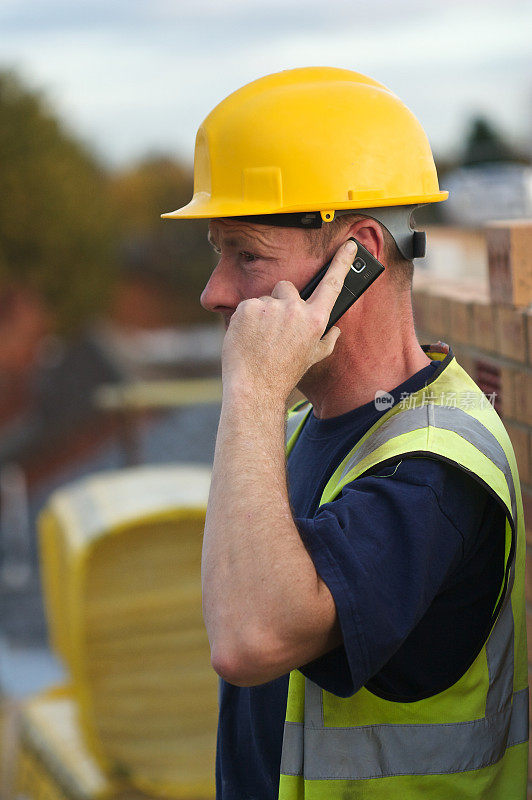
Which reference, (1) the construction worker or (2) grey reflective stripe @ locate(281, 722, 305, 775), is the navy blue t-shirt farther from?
(2) grey reflective stripe @ locate(281, 722, 305, 775)

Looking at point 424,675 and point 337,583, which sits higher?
point 337,583

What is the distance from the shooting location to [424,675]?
6.07ft

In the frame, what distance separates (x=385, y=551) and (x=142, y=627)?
123 inches

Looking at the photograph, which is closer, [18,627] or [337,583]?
[337,583]

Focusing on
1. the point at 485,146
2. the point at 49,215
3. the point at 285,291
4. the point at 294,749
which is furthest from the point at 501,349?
the point at 485,146

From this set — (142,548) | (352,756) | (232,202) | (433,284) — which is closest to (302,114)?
(232,202)

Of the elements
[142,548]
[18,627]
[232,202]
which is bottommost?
[18,627]

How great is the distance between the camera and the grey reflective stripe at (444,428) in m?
1.86

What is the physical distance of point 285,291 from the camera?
79.0 inches

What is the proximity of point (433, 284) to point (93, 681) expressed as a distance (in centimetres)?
250

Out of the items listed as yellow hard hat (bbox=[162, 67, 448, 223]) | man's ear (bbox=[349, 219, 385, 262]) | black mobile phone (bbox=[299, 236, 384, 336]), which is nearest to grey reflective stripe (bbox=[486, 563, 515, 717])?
black mobile phone (bbox=[299, 236, 384, 336])

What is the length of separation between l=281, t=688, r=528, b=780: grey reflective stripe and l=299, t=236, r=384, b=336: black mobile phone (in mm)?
833

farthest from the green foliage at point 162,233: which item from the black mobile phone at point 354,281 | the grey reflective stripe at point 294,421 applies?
the black mobile phone at point 354,281

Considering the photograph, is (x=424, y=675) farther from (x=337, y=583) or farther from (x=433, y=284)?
(x=433, y=284)
